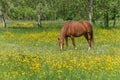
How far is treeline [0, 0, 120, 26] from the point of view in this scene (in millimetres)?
43481

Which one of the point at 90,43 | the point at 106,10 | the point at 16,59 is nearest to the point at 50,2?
the point at 106,10

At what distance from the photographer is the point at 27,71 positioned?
13.1m

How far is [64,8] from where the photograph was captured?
54.3m

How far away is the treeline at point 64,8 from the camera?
43481 millimetres

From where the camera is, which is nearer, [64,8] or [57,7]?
[57,7]

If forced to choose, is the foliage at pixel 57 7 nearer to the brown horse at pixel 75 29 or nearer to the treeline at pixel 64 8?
the treeline at pixel 64 8

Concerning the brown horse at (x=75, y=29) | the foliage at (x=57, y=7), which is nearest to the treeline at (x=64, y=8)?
the foliage at (x=57, y=7)

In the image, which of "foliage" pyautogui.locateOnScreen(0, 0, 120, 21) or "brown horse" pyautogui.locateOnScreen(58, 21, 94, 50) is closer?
"brown horse" pyautogui.locateOnScreen(58, 21, 94, 50)

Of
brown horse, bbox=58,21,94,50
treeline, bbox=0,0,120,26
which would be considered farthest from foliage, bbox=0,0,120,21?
brown horse, bbox=58,21,94,50

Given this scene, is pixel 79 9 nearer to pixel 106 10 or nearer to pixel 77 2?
pixel 77 2

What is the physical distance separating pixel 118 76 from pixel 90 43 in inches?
517

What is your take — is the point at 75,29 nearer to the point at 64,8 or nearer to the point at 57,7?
the point at 57,7

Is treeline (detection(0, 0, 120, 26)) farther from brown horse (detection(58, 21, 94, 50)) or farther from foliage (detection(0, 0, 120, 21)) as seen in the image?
brown horse (detection(58, 21, 94, 50))

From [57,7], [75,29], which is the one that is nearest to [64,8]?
[57,7]
